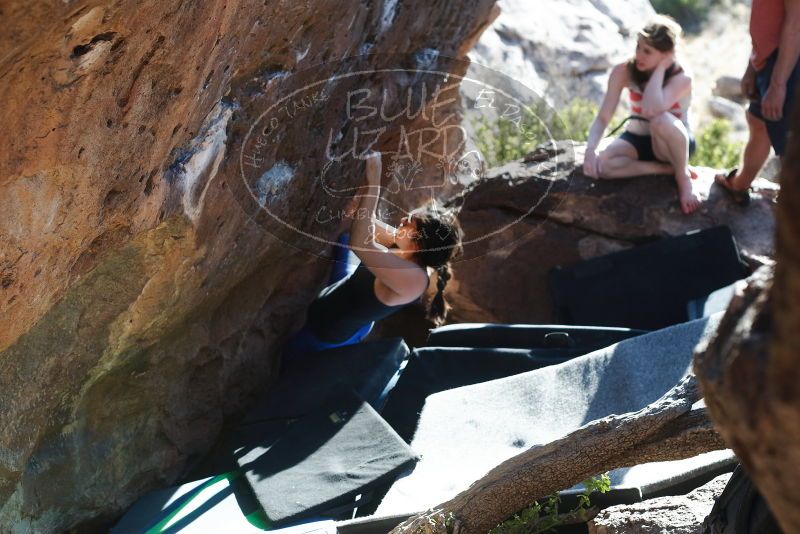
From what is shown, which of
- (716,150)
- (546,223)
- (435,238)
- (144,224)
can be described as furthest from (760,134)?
(716,150)

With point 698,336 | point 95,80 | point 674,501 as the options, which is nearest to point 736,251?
point 698,336

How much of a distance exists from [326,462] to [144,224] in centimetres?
106

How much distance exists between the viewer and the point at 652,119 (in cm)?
478

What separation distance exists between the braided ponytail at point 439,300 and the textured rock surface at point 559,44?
189 inches

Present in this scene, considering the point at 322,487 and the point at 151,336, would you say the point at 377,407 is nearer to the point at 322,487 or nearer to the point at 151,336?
the point at 322,487

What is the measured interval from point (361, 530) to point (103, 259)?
3.51ft

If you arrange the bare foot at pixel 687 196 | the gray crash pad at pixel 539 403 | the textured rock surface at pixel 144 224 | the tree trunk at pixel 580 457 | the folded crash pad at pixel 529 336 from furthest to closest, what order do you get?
the bare foot at pixel 687 196
the folded crash pad at pixel 529 336
the gray crash pad at pixel 539 403
the tree trunk at pixel 580 457
the textured rock surface at pixel 144 224

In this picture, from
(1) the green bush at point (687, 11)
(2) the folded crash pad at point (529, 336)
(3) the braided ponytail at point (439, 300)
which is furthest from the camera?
(1) the green bush at point (687, 11)

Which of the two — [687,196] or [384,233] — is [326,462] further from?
[687,196]

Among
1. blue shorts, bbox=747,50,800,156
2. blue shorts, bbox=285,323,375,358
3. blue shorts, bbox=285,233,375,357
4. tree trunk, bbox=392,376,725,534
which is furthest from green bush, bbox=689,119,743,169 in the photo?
tree trunk, bbox=392,376,725,534

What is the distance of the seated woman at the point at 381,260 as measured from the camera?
3801 mm

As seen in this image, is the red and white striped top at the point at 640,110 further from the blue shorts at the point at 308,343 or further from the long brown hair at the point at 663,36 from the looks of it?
the blue shorts at the point at 308,343

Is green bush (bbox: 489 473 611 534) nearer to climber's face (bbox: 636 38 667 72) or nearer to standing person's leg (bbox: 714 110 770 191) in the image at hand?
standing person's leg (bbox: 714 110 770 191)

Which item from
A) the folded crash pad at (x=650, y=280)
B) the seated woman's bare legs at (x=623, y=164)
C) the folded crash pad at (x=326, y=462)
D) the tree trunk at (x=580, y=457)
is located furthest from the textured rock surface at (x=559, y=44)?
the tree trunk at (x=580, y=457)
